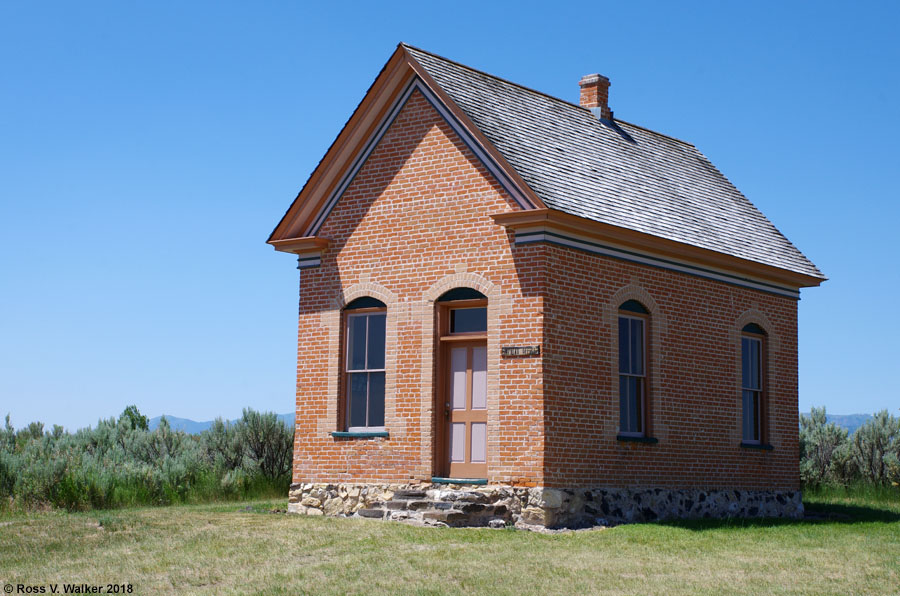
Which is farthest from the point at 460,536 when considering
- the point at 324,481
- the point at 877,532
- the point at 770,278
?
the point at 770,278

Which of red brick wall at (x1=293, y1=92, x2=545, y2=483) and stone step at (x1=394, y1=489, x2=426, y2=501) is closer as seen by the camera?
red brick wall at (x1=293, y1=92, x2=545, y2=483)

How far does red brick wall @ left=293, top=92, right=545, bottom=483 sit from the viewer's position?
17.4 m

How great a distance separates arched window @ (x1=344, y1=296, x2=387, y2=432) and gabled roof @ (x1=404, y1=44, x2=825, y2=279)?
353 cm

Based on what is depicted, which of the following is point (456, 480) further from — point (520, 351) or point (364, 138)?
point (364, 138)

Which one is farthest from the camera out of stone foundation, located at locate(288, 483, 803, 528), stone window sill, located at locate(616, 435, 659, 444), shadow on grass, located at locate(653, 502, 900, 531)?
stone window sill, located at locate(616, 435, 659, 444)

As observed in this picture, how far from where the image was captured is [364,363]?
19422 mm

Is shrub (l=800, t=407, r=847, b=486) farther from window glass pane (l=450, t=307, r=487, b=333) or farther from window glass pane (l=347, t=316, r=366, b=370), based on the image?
window glass pane (l=347, t=316, r=366, b=370)

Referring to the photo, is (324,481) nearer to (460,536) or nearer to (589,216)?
(460,536)

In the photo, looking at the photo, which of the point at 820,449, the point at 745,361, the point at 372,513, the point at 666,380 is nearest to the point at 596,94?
the point at 745,361

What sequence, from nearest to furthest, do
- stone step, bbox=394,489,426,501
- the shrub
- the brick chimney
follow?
stone step, bbox=394,489,426,501 < the brick chimney < the shrub

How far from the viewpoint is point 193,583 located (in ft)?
43.3

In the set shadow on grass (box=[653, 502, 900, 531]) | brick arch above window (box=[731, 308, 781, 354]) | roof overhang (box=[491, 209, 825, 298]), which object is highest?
roof overhang (box=[491, 209, 825, 298])

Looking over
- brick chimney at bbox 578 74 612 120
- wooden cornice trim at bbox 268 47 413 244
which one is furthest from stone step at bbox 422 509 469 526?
brick chimney at bbox 578 74 612 120

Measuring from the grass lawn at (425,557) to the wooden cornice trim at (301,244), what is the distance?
4.50m
